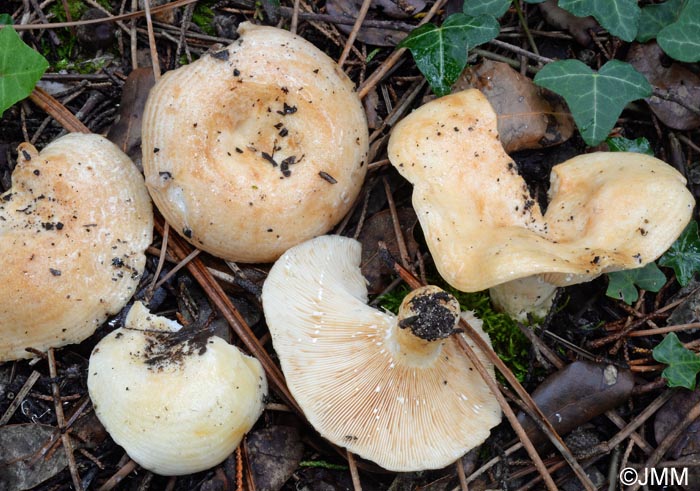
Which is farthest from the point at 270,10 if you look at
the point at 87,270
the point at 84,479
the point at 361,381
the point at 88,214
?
the point at 84,479

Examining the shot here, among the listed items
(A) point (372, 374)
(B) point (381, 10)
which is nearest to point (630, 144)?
(B) point (381, 10)

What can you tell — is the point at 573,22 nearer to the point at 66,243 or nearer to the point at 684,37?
the point at 684,37

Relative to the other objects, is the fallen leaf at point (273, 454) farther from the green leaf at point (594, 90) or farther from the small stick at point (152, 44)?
the green leaf at point (594, 90)

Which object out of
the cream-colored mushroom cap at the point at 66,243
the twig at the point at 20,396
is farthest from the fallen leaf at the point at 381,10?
the twig at the point at 20,396

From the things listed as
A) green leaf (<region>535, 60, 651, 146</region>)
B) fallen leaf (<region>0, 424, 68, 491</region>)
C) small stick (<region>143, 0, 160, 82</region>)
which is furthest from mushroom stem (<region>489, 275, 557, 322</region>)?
fallen leaf (<region>0, 424, 68, 491</region>)

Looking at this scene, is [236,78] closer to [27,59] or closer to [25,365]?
[27,59]

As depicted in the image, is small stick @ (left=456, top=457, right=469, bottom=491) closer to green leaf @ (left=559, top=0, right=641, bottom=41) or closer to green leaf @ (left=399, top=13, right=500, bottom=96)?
green leaf @ (left=399, top=13, right=500, bottom=96)
